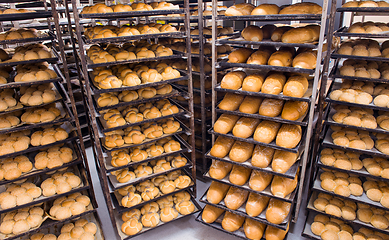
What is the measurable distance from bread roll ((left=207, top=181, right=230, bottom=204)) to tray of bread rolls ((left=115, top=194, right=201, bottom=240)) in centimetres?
37

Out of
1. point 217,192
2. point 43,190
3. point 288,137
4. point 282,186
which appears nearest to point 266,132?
point 288,137

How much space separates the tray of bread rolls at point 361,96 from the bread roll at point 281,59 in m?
0.55

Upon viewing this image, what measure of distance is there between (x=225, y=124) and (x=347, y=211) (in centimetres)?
143

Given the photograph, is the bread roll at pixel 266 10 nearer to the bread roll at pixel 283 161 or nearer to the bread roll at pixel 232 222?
the bread roll at pixel 283 161

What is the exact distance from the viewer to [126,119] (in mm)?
2488

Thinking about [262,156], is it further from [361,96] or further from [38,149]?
[38,149]

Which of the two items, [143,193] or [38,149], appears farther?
[143,193]

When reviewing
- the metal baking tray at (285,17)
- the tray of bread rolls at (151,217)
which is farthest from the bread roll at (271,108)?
the tray of bread rolls at (151,217)

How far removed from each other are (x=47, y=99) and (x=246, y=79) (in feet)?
6.22

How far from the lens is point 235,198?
247cm

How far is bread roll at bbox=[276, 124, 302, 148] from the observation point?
2102 mm

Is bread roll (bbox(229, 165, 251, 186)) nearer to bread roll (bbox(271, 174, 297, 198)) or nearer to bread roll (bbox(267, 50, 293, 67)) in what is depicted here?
bread roll (bbox(271, 174, 297, 198))

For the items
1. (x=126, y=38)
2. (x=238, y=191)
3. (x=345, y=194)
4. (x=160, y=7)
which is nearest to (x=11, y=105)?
(x=126, y=38)

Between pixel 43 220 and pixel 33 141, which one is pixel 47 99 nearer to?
pixel 33 141
